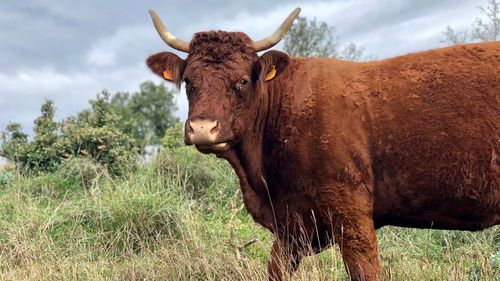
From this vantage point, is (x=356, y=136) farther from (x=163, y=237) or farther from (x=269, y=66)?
(x=163, y=237)

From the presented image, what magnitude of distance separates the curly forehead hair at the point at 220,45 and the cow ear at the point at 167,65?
12.2 inches

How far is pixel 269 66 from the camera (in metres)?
5.35

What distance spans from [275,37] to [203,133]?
1.38m

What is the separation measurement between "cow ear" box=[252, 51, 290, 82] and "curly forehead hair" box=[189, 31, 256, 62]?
→ 0.12m

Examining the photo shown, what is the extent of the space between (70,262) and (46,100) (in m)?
7.26

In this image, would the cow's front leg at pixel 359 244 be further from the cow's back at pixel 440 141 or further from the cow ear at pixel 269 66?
the cow ear at pixel 269 66

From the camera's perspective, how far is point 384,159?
513 cm

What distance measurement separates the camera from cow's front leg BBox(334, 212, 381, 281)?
16.3 feet

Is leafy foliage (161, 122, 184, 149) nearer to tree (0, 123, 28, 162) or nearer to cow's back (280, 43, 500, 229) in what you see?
tree (0, 123, 28, 162)

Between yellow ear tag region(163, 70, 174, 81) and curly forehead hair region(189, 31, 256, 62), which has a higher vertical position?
curly forehead hair region(189, 31, 256, 62)

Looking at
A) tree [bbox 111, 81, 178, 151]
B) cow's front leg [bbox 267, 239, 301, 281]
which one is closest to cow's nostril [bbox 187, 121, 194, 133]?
cow's front leg [bbox 267, 239, 301, 281]

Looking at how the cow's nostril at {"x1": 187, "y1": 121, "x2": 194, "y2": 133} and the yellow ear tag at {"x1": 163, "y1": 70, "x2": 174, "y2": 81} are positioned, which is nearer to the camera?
the cow's nostril at {"x1": 187, "y1": 121, "x2": 194, "y2": 133}

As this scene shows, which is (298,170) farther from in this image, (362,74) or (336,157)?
(362,74)

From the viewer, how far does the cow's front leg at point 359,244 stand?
196 inches
